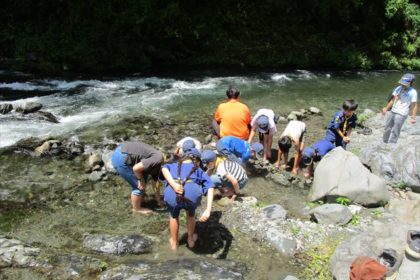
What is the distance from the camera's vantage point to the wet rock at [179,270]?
609 cm

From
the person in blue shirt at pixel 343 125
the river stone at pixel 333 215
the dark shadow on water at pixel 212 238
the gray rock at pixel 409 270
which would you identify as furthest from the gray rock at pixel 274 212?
the person in blue shirt at pixel 343 125

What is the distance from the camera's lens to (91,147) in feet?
36.0

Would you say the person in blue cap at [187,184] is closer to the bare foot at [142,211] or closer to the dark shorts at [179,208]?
the dark shorts at [179,208]

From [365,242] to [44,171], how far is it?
22.7ft

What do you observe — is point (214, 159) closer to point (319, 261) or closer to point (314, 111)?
point (319, 261)

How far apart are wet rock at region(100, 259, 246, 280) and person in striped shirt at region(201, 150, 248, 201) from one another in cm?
172

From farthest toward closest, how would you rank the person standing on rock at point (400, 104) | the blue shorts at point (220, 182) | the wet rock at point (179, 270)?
the person standing on rock at point (400, 104) < the blue shorts at point (220, 182) < the wet rock at point (179, 270)

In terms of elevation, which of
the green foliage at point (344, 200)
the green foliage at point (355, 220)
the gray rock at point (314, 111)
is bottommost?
the green foliage at point (355, 220)

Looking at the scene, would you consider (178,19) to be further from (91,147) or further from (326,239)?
(326,239)

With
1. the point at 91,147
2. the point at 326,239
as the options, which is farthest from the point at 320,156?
the point at 91,147

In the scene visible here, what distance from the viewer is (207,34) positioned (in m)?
21.5

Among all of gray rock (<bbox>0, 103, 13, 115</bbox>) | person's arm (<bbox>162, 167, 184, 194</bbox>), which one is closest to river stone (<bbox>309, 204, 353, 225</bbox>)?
person's arm (<bbox>162, 167, 184, 194</bbox>)

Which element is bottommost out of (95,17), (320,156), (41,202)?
(41,202)

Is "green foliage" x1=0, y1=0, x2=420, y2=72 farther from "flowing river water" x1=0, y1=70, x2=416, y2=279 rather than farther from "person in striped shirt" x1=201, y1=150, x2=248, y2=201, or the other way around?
"person in striped shirt" x1=201, y1=150, x2=248, y2=201
